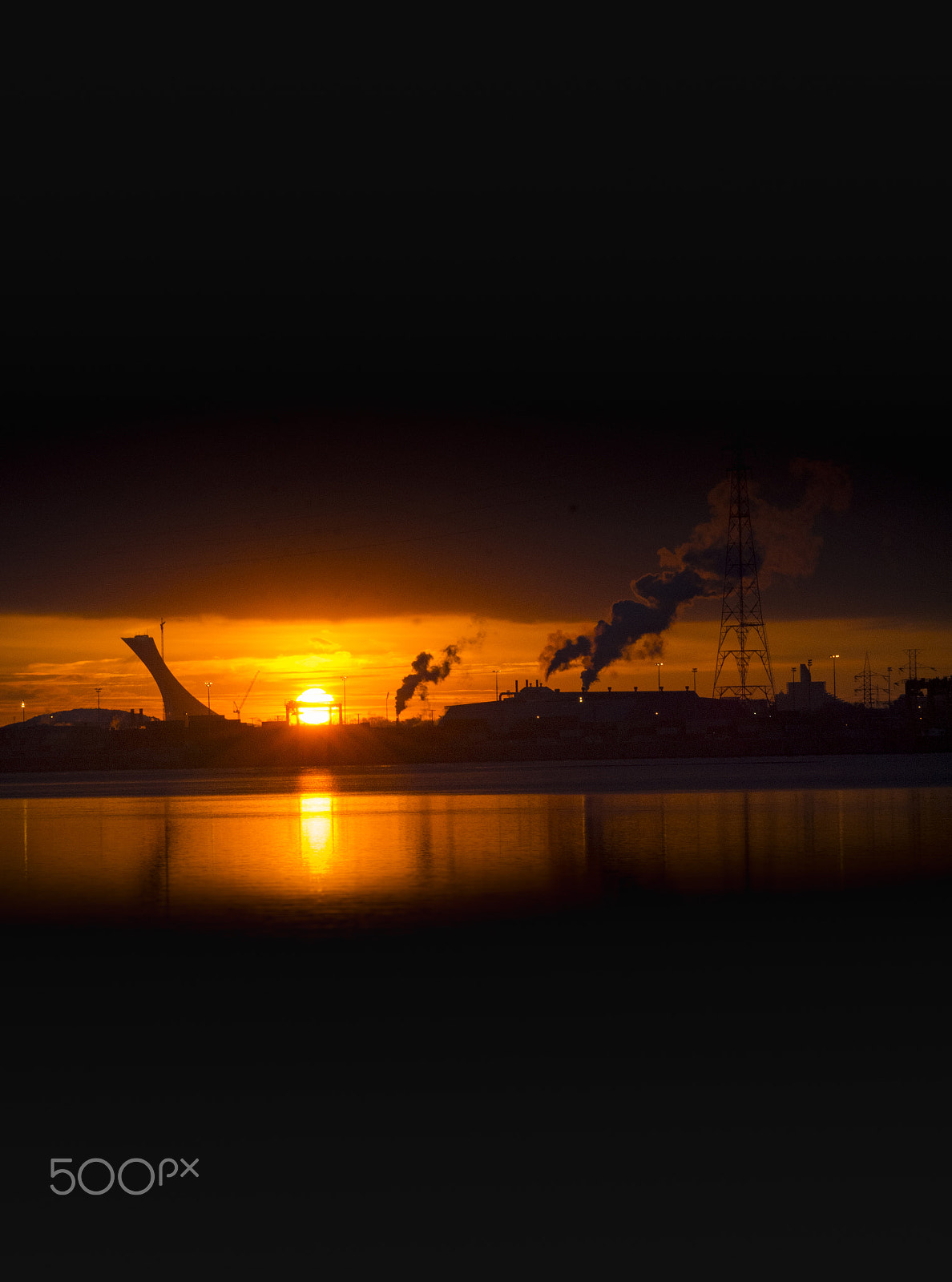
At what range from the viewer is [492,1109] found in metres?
7.96

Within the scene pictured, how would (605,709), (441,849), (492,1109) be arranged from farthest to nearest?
(605,709)
(441,849)
(492,1109)

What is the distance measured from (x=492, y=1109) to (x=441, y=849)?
16.2 meters

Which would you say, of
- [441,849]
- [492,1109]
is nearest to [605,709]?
[441,849]

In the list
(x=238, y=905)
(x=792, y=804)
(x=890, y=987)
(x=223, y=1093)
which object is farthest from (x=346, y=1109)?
(x=792, y=804)

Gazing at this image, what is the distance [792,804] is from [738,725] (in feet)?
297

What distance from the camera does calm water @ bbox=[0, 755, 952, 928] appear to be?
1731cm

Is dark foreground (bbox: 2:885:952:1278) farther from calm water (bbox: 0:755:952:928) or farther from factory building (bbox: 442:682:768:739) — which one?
factory building (bbox: 442:682:768:739)

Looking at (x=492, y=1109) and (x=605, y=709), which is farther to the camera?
(x=605, y=709)

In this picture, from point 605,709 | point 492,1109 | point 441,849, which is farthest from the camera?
point 605,709

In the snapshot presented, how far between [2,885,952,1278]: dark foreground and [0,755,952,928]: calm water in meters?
4.12

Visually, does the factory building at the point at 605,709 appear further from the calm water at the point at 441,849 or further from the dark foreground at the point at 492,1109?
the dark foreground at the point at 492,1109

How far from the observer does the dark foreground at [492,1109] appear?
638 cm

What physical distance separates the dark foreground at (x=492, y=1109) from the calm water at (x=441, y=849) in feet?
13.5

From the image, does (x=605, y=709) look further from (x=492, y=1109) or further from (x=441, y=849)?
(x=492, y=1109)
